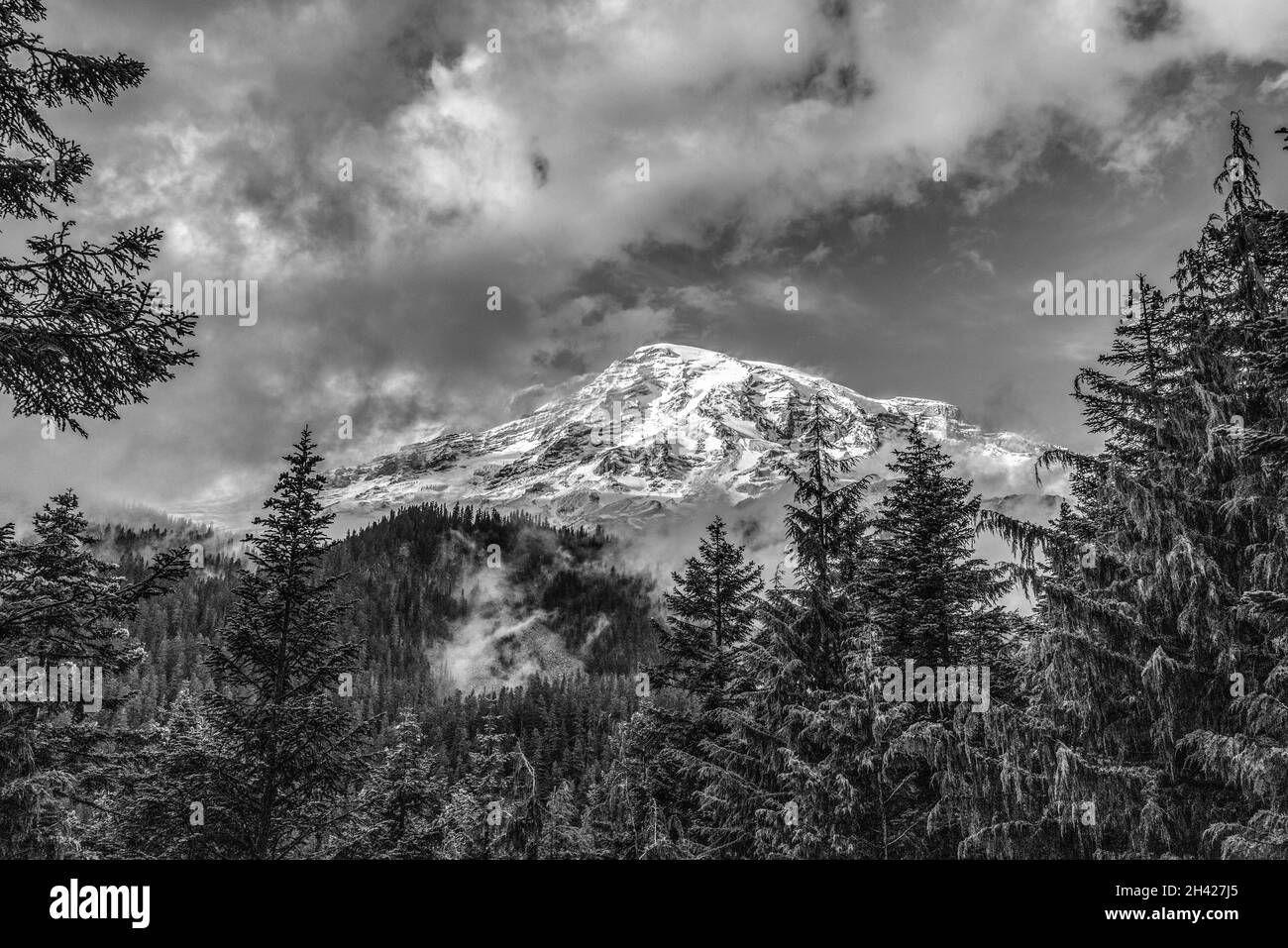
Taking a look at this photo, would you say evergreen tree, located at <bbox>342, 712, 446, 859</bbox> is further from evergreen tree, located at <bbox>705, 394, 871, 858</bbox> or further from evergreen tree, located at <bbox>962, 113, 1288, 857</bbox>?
evergreen tree, located at <bbox>962, 113, 1288, 857</bbox>

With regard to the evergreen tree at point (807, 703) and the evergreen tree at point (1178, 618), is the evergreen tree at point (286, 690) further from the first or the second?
the evergreen tree at point (1178, 618)

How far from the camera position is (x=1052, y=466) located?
16.0 m

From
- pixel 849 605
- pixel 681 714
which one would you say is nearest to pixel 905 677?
pixel 849 605

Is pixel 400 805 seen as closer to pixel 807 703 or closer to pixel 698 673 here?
pixel 698 673

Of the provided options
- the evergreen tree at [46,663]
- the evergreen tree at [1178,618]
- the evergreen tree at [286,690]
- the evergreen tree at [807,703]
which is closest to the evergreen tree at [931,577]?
the evergreen tree at [807,703]

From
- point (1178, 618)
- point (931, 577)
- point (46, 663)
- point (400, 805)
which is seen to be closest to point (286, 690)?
point (46, 663)

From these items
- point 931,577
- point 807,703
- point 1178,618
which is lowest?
point 807,703

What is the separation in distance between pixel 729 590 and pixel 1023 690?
8665 mm

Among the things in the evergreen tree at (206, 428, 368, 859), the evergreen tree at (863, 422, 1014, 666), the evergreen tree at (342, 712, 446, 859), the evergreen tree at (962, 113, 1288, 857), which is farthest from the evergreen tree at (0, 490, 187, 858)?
the evergreen tree at (962, 113, 1288, 857)

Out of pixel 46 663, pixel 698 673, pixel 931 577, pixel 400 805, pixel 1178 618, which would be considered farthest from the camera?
pixel 400 805

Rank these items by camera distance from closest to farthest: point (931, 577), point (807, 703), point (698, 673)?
point (807, 703) → point (931, 577) → point (698, 673)

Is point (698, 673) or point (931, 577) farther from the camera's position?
point (698, 673)
